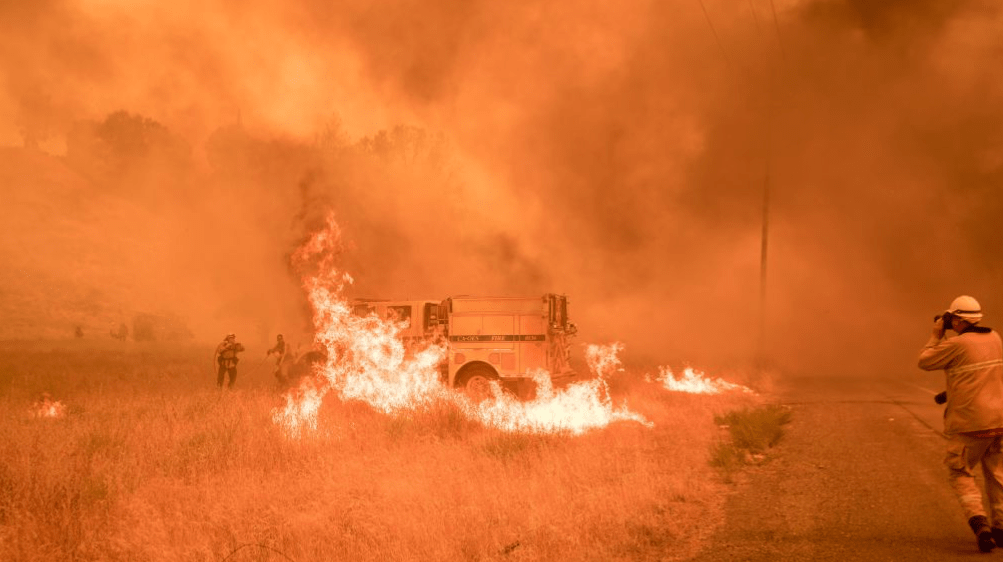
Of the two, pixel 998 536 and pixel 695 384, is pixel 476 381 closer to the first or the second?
pixel 695 384

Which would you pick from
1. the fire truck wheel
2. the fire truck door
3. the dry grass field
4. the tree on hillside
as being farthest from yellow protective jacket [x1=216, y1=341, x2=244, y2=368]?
the tree on hillside

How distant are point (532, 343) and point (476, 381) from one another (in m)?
1.55

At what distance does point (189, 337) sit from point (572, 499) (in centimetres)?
4665

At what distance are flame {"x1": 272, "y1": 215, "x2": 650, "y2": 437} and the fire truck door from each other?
0.94ft

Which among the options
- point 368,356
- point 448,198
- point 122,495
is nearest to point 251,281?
point 448,198

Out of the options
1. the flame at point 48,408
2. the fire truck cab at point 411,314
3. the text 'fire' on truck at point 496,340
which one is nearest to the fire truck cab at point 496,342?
the text 'fire' on truck at point 496,340

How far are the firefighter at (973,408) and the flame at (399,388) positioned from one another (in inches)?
253

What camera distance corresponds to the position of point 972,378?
641 centimetres

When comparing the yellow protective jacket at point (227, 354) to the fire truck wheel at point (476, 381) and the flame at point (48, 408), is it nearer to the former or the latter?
the flame at point (48, 408)

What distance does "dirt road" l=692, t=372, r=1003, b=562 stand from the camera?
6.36 m

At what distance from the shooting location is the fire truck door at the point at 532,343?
16969 millimetres

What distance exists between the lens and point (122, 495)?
8438 millimetres

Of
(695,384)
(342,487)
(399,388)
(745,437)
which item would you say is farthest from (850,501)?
(695,384)

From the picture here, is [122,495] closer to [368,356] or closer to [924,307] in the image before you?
[368,356]
